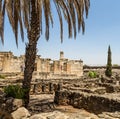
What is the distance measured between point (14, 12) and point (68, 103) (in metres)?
4.63

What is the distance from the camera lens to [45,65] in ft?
124

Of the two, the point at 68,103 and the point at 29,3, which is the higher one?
the point at 29,3

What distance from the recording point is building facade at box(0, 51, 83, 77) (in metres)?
34.3

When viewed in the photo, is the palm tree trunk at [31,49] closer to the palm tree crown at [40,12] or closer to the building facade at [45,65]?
the palm tree crown at [40,12]

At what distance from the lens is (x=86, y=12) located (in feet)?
37.5

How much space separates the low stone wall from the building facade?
68.6 ft

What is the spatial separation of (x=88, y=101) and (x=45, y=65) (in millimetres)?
26985

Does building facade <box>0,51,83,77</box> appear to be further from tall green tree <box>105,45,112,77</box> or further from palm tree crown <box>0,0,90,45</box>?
palm tree crown <box>0,0,90,45</box>

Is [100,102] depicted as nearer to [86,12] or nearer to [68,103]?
[68,103]

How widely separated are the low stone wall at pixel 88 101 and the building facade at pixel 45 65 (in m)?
20.9

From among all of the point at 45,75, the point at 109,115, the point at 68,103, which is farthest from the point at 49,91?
the point at 45,75

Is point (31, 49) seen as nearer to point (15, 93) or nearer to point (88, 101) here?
point (15, 93)

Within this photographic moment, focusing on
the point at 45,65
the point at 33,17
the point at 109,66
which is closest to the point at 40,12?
the point at 33,17

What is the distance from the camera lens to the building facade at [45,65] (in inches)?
1351
